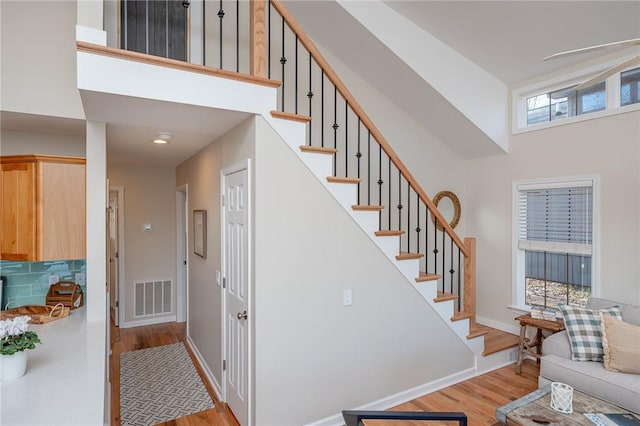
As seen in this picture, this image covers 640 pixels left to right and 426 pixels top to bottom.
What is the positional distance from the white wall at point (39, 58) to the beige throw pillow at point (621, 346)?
465cm

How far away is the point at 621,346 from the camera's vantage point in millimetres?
2775

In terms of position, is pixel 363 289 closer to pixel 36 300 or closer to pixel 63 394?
pixel 63 394

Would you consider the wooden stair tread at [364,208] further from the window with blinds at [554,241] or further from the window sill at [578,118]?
the window sill at [578,118]

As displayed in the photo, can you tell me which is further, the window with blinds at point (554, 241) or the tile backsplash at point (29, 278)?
the window with blinds at point (554, 241)

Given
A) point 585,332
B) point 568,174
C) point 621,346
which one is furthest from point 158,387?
point 568,174

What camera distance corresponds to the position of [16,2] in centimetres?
264

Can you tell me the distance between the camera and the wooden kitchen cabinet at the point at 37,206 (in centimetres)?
256

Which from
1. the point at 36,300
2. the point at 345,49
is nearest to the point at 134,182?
the point at 36,300

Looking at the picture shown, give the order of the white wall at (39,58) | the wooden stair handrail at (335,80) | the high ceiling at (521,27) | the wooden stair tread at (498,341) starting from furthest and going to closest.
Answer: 1. the wooden stair tread at (498,341)
2. the high ceiling at (521,27)
3. the white wall at (39,58)
4. the wooden stair handrail at (335,80)

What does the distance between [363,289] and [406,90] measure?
2.71 metres

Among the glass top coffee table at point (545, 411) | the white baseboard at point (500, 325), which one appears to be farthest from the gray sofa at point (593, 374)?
the white baseboard at point (500, 325)

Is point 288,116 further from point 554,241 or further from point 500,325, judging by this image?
point 500,325

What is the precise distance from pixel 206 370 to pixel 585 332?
12.0ft

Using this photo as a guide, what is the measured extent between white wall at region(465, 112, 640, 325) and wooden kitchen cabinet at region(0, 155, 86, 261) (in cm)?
470
